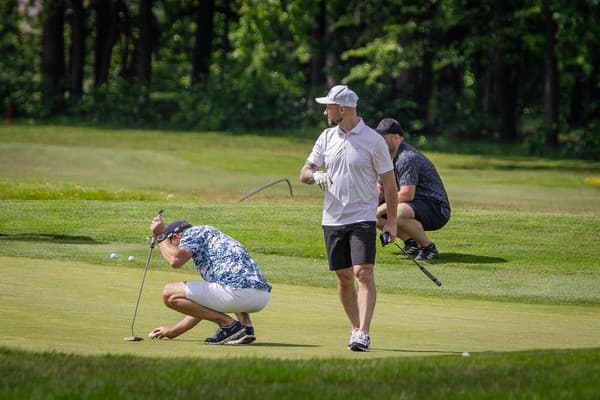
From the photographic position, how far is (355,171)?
986 centimetres

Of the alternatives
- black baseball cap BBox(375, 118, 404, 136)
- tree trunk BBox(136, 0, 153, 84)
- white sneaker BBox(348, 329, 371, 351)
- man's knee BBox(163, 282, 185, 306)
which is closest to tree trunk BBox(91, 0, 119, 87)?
tree trunk BBox(136, 0, 153, 84)

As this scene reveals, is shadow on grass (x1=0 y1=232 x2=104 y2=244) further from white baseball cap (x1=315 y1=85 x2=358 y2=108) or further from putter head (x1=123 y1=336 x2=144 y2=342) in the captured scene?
white baseball cap (x1=315 y1=85 x2=358 y2=108)

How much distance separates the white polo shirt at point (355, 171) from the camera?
32.4 feet

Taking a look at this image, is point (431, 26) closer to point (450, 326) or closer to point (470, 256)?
point (470, 256)

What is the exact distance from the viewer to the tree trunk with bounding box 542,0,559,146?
145 feet

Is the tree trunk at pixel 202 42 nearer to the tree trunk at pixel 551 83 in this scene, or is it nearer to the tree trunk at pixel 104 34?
the tree trunk at pixel 104 34

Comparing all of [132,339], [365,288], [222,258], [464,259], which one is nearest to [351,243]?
[365,288]

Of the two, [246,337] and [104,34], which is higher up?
[246,337]

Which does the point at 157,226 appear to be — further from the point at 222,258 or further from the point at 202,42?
the point at 202,42

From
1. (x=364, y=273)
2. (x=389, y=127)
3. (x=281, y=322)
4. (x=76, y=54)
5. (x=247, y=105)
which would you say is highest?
(x=389, y=127)

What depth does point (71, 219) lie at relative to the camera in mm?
20438

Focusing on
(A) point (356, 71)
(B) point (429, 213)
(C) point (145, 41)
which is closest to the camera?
(B) point (429, 213)

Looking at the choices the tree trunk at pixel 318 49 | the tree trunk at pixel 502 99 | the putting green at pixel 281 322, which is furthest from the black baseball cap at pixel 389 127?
the tree trunk at pixel 318 49

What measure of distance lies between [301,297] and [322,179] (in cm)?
321
